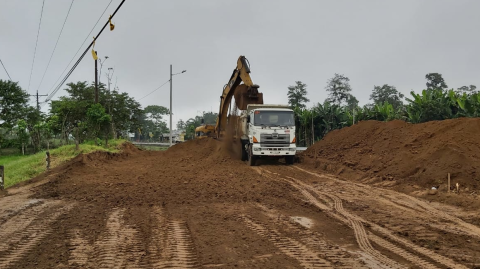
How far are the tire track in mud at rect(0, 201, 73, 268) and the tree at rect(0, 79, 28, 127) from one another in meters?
28.5

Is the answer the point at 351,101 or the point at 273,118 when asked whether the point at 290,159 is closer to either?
the point at 273,118

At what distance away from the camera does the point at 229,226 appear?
7.05 metres

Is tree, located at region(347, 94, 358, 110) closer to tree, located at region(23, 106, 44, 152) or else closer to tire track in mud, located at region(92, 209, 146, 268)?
tree, located at region(23, 106, 44, 152)

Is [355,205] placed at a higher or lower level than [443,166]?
lower

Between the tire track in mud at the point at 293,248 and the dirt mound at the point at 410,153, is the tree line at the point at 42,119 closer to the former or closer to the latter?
the dirt mound at the point at 410,153

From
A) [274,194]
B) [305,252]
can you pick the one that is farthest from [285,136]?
[305,252]

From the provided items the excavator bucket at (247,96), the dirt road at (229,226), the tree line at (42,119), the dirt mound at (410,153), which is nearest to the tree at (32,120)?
the tree line at (42,119)

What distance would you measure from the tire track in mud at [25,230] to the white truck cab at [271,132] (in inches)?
372

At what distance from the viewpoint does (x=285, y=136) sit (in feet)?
56.6

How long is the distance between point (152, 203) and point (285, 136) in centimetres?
903

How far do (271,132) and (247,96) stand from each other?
332cm

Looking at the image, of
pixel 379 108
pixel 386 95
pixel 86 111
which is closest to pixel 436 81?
pixel 386 95

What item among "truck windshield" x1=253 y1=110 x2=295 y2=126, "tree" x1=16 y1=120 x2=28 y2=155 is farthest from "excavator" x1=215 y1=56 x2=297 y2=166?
"tree" x1=16 y1=120 x2=28 y2=155

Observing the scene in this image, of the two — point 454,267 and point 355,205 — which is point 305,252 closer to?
point 454,267
